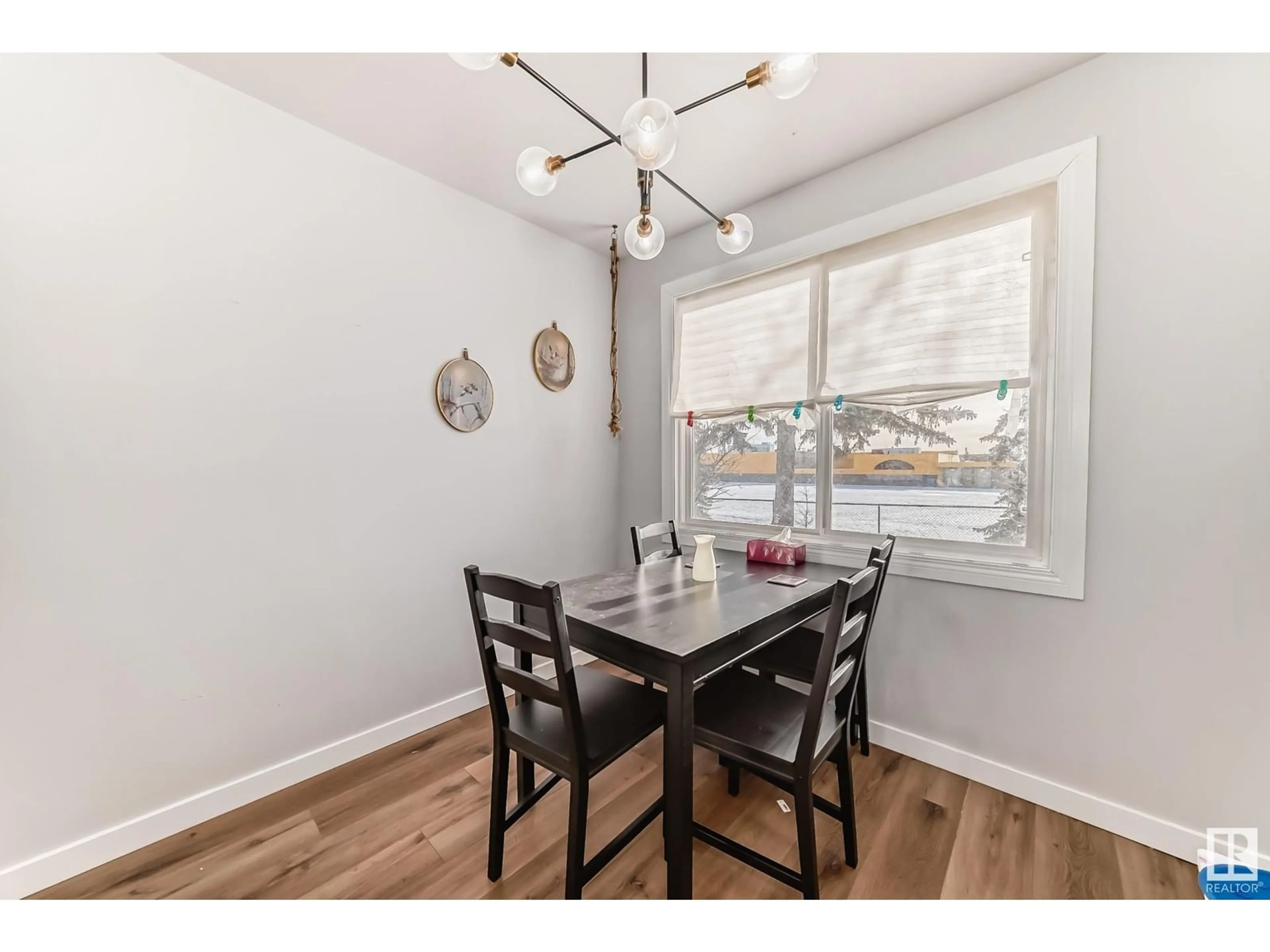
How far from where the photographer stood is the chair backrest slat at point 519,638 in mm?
1168

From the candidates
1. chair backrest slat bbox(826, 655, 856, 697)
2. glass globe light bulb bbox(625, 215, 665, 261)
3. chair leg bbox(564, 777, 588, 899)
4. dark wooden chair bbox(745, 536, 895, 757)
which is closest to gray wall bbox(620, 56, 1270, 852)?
dark wooden chair bbox(745, 536, 895, 757)

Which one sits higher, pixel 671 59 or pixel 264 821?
pixel 671 59

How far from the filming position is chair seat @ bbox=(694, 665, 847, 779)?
→ 1.26m

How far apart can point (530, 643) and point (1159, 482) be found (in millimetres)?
1933

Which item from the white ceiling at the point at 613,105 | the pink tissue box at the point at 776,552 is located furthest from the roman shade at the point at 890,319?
the pink tissue box at the point at 776,552

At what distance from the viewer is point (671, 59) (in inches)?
59.6

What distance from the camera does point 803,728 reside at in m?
1.25

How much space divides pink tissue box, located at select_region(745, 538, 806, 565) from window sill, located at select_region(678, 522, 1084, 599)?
0.39 ft

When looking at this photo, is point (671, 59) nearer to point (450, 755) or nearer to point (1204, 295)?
point (1204, 295)

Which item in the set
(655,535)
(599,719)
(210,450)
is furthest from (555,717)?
(210,450)

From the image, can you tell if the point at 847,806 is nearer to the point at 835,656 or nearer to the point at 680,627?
the point at 835,656

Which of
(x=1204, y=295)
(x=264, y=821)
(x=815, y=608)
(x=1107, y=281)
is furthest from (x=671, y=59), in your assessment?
(x=264, y=821)
